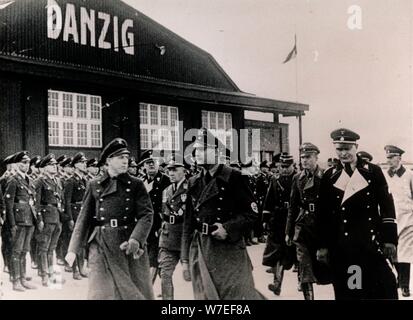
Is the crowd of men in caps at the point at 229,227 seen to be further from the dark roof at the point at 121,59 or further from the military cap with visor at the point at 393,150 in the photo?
the dark roof at the point at 121,59

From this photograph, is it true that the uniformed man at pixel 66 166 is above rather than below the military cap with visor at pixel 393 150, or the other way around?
below

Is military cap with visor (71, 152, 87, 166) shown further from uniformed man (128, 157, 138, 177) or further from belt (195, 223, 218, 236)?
belt (195, 223, 218, 236)

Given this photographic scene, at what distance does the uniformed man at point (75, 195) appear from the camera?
236 inches

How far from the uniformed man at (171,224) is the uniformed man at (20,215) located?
5.18ft

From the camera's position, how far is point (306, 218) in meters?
5.32

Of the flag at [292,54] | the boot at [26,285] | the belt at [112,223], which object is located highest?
the flag at [292,54]

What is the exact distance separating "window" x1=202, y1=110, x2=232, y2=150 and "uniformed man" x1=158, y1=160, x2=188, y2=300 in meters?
0.63

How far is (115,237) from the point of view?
4.51 m

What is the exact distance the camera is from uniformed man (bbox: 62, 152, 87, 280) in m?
6.00

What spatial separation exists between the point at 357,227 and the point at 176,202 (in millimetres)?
1890

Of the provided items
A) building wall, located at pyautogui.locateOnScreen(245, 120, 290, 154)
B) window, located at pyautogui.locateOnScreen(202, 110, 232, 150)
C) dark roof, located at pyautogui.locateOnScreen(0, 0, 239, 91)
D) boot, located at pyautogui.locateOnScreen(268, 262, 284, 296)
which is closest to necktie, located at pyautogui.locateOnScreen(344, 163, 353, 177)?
building wall, located at pyautogui.locateOnScreen(245, 120, 290, 154)

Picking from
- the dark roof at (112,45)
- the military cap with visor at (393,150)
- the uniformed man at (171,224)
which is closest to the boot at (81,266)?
the uniformed man at (171,224)

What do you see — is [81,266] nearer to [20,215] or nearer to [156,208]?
[20,215]

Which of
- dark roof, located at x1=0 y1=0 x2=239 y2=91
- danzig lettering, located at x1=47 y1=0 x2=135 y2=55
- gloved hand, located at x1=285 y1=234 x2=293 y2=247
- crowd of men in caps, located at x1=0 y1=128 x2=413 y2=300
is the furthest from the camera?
danzig lettering, located at x1=47 y1=0 x2=135 y2=55
